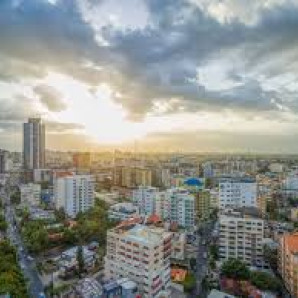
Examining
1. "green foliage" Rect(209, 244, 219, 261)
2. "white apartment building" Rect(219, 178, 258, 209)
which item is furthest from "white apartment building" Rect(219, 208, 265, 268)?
"white apartment building" Rect(219, 178, 258, 209)

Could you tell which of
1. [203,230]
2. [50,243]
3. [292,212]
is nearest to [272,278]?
[203,230]

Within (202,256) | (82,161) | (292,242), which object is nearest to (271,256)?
(292,242)

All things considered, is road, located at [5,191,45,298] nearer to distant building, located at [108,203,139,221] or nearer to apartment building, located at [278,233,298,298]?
distant building, located at [108,203,139,221]

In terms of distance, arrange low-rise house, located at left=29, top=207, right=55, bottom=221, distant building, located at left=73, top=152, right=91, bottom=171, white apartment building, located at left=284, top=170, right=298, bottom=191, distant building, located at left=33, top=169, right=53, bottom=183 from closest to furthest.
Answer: low-rise house, located at left=29, top=207, right=55, bottom=221, white apartment building, located at left=284, top=170, right=298, bottom=191, distant building, located at left=33, top=169, right=53, bottom=183, distant building, located at left=73, top=152, right=91, bottom=171

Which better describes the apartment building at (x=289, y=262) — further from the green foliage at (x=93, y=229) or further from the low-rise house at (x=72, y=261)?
the green foliage at (x=93, y=229)

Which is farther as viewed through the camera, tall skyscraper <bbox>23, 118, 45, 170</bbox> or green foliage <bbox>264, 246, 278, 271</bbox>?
tall skyscraper <bbox>23, 118, 45, 170</bbox>

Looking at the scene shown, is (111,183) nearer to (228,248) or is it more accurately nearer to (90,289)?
(228,248)
